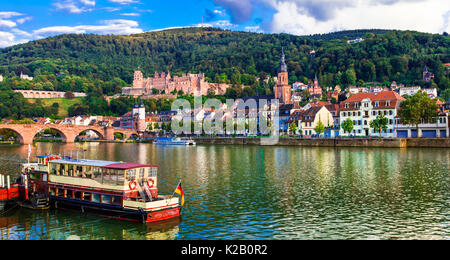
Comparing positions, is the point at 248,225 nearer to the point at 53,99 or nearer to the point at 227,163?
the point at 227,163

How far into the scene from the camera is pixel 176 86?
181750mm

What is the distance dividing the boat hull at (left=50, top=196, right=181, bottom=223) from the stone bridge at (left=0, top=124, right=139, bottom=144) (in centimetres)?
7203

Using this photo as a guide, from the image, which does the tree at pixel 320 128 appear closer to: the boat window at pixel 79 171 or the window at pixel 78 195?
the boat window at pixel 79 171

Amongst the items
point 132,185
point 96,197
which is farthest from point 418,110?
point 96,197

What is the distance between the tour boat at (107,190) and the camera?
1950 centimetres

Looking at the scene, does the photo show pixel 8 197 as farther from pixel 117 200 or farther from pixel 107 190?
pixel 117 200

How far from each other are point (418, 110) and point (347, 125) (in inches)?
550

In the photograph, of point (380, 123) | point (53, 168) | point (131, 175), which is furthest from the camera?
point (380, 123)

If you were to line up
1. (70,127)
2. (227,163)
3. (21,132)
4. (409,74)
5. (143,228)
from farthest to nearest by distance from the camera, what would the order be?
(409,74)
(70,127)
(21,132)
(227,163)
(143,228)

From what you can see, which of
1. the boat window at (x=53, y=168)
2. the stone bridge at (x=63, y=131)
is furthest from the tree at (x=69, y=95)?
the boat window at (x=53, y=168)

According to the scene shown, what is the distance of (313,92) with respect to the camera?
158125mm

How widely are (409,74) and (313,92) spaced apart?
112 feet
